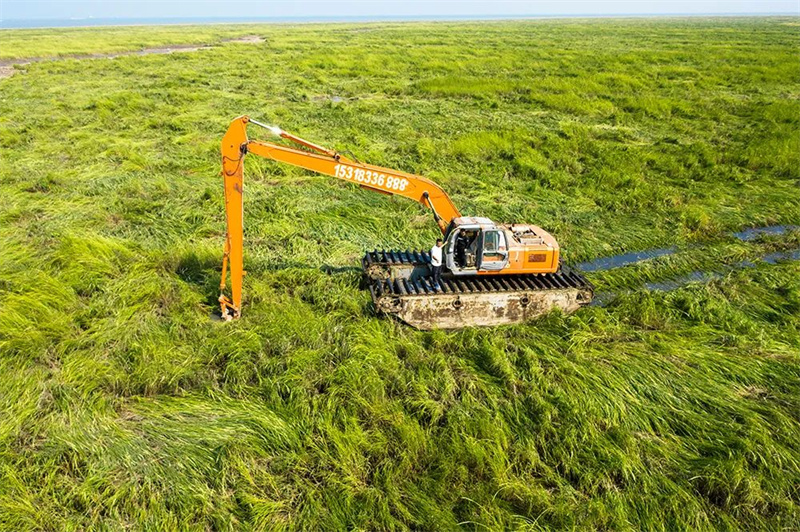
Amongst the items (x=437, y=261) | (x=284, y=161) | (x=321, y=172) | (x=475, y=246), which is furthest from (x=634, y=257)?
(x=284, y=161)

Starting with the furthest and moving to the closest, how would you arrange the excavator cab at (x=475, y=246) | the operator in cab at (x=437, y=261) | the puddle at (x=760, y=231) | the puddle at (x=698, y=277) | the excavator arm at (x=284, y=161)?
the puddle at (x=760, y=231)
the puddle at (x=698, y=277)
the operator in cab at (x=437, y=261)
the excavator cab at (x=475, y=246)
the excavator arm at (x=284, y=161)

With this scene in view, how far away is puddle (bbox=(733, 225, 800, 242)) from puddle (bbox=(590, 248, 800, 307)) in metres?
0.92

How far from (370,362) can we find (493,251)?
3251 millimetres

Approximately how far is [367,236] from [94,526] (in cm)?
828

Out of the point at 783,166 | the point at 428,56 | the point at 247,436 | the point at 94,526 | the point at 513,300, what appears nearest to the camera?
the point at 94,526

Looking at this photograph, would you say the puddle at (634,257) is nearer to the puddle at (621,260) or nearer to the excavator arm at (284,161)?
the puddle at (621,260)

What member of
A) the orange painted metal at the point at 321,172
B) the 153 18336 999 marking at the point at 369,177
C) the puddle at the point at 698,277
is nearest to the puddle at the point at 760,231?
the puddle at the point at 698,277

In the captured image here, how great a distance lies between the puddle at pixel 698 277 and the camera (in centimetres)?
985

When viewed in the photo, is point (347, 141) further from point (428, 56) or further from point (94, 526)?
point (428, 56)

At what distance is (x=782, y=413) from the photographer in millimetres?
6555

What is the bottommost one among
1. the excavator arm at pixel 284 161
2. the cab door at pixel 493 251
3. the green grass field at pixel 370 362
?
the green grass field at pixel 370 362

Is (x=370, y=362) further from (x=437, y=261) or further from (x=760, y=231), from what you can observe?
(x=760, y=231)

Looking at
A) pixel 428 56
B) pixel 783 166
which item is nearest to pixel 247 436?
pixel 783 166

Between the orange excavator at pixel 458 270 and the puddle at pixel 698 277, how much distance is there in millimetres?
878
